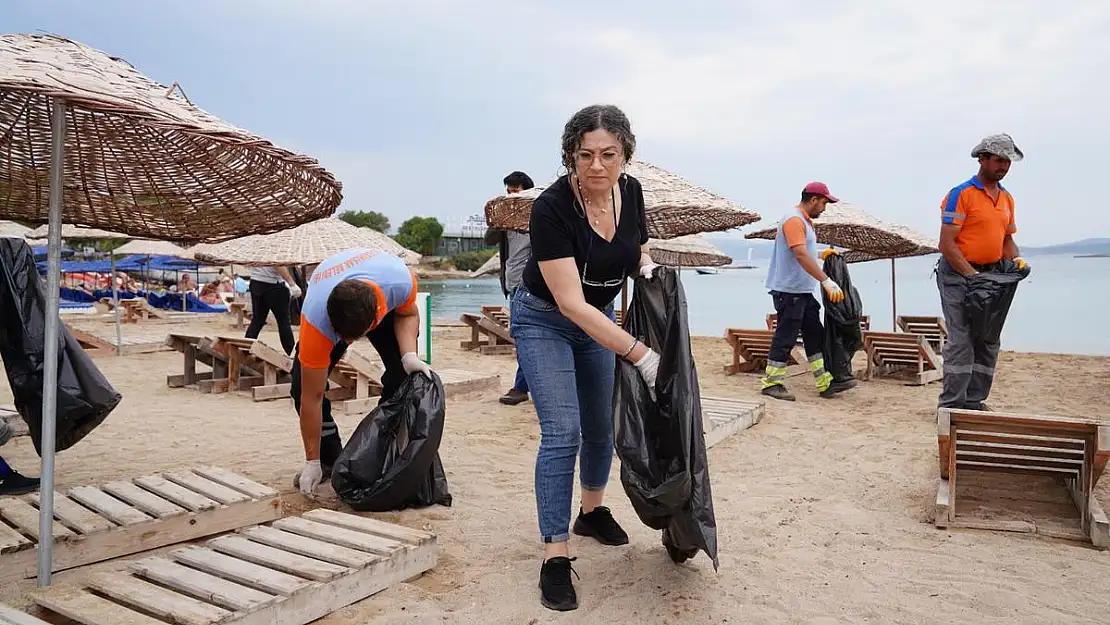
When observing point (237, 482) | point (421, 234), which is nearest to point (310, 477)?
point (237, 482)

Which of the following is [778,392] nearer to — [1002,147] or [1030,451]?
[1002,147]

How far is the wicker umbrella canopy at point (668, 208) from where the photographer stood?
577cm

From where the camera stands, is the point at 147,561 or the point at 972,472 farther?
the point at 972,472

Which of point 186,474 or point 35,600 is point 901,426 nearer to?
point 186,474

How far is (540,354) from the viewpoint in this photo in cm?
272

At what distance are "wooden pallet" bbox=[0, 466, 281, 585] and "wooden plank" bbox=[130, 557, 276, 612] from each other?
1.19 ft

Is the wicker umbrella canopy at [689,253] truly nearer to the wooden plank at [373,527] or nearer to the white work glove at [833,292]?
the white work glove at [833,292]

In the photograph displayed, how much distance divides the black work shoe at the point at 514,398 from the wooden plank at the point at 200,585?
12.8ft

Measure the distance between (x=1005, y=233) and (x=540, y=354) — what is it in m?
3.87

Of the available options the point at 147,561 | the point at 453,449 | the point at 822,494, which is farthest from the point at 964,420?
the point at 147,561

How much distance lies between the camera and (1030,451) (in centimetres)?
367

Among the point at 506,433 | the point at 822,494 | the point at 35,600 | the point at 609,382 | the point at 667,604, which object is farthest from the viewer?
the point at 506,433

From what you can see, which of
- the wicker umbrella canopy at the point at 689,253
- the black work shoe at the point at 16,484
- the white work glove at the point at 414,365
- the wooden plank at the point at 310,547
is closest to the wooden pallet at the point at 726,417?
the white work glove at the point at 414,365

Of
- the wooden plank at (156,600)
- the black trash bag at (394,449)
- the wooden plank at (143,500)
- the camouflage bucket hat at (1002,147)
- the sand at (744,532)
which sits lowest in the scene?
the sand at (744,532)
